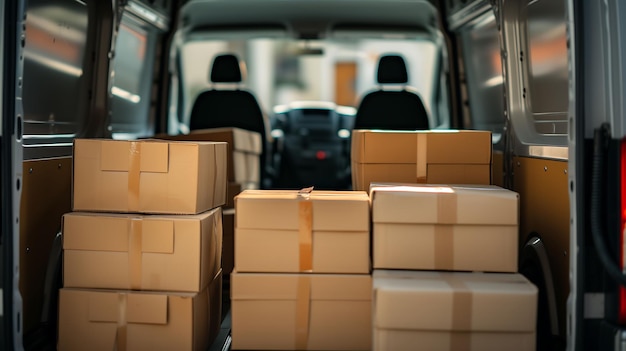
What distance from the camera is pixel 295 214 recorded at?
2.62 meters

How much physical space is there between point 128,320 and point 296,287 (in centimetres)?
62

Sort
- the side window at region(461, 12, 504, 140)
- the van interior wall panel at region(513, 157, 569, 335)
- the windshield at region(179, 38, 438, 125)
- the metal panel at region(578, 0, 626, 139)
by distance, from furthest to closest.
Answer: the windshield at region(179, 38, 438, 125) → the side window at region(461, 12, 504, 140) → the van interior wall panel at region(513, 157, 569, 335) → the metal panel at region(578, 0, 626, 139)

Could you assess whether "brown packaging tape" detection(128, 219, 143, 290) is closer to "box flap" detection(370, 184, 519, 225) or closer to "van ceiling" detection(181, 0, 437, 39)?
"box flap" detection(370, 184, 519, 225)

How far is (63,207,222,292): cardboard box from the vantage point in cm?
268

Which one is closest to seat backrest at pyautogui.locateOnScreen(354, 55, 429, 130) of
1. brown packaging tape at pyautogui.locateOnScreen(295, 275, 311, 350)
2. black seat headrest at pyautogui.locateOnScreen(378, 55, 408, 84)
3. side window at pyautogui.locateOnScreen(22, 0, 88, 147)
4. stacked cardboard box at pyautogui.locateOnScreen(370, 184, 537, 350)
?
black seat headrest at pyautogui.locateOnScreen(378, 55, 408, 84)

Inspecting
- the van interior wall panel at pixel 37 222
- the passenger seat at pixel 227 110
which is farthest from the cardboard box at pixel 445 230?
the passenger seat at pixel 227 110

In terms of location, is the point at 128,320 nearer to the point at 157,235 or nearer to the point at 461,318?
the point at 157,235

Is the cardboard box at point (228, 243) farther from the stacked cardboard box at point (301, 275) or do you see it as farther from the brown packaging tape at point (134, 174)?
the stacked cardboard box at point (301, 275)

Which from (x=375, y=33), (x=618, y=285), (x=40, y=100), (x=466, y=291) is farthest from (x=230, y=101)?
(x=618, y=285)

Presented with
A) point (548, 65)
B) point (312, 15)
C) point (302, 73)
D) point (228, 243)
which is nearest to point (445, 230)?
point (548, 65)

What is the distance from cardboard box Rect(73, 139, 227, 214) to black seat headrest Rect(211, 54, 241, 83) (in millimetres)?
1963

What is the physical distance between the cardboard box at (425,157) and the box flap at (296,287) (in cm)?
64

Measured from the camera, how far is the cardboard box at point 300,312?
8.50ft

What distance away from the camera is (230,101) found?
4.73 metres
